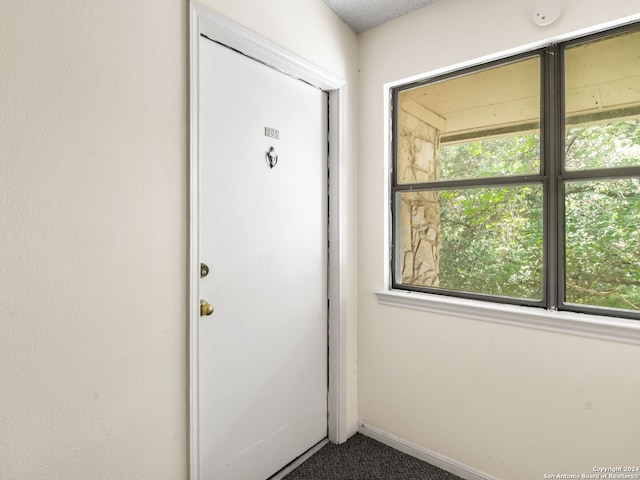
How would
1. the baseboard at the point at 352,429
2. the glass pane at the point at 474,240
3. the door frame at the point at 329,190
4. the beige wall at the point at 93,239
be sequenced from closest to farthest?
1. the beige wall at the point at 93,239
2. the door frame at the point at 329,190
3. the glass pane at the point at 474,240
4. the baseboard at the point at 352,429

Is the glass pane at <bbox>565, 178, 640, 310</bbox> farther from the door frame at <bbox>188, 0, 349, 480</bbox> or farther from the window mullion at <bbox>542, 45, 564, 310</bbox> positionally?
the door frame at <bbox>188, 0, 349, 480</bbox>

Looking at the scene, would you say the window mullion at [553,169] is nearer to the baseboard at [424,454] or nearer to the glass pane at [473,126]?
the glass pane at [473,126]

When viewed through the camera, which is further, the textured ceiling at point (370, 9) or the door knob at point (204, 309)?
the textured ceiling at point (370, 9)

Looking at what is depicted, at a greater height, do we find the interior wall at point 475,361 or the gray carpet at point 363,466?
the interior wall at point 475,361

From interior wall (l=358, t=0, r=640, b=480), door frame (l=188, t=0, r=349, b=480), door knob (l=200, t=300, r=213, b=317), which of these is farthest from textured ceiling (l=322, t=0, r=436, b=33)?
door knob (l=200, t=300, r=213, b=317)

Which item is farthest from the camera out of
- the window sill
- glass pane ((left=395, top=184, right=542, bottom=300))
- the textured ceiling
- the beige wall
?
the textured ceiling

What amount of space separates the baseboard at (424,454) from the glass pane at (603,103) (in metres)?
1.54

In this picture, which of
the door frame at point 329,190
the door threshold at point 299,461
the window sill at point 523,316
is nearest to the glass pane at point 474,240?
the window sill at point 523,316

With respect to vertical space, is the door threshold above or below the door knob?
below

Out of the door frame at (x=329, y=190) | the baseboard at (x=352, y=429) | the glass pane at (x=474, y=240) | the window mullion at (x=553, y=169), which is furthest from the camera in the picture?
the baseboard at (x=352, y=429)

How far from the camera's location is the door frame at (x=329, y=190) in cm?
141

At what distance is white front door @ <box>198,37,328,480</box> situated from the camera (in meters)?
1.60

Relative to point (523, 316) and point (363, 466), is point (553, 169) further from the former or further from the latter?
point (363, 466)

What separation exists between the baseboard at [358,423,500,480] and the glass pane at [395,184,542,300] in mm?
884
